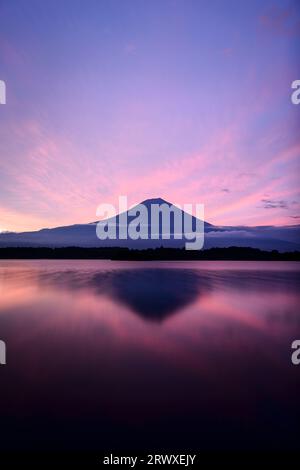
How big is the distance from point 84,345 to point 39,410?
218cm

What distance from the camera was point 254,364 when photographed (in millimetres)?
3914

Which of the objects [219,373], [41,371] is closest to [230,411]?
[219,373]

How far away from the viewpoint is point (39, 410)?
2605 millimetres

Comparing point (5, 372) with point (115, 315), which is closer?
point (5, 372)
